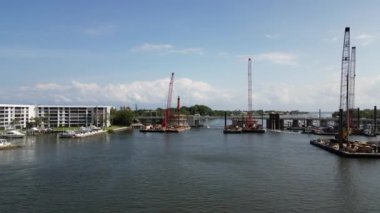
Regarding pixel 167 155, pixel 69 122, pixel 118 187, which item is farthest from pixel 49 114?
pixel 118 187

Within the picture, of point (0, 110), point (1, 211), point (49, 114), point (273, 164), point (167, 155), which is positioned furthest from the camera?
point (49, 114)

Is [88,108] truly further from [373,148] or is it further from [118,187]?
[118,187]

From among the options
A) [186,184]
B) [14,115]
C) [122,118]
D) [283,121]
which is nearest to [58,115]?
[14,115]

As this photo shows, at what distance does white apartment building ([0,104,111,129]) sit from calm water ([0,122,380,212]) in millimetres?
53226

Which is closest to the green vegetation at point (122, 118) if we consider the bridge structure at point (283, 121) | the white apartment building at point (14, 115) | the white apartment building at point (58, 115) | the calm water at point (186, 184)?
the white apartment building at point (58, 115)

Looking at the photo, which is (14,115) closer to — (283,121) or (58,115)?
(58,115)

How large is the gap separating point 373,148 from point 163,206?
86.1ft

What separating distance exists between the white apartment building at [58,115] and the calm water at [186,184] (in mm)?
53226

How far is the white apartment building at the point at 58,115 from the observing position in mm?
86875

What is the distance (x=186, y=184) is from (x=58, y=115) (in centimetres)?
7852

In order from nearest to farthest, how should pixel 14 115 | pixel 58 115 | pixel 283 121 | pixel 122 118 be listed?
pixel 14 115 < pixel 58 115 < pixel 122 118 < pixel 283 121

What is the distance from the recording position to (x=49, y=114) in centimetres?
9619

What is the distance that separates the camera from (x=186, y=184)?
23984 millimetres

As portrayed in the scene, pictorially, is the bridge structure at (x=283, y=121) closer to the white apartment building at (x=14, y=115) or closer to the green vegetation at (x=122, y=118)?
the green vegetation at (x=122, y=118)
